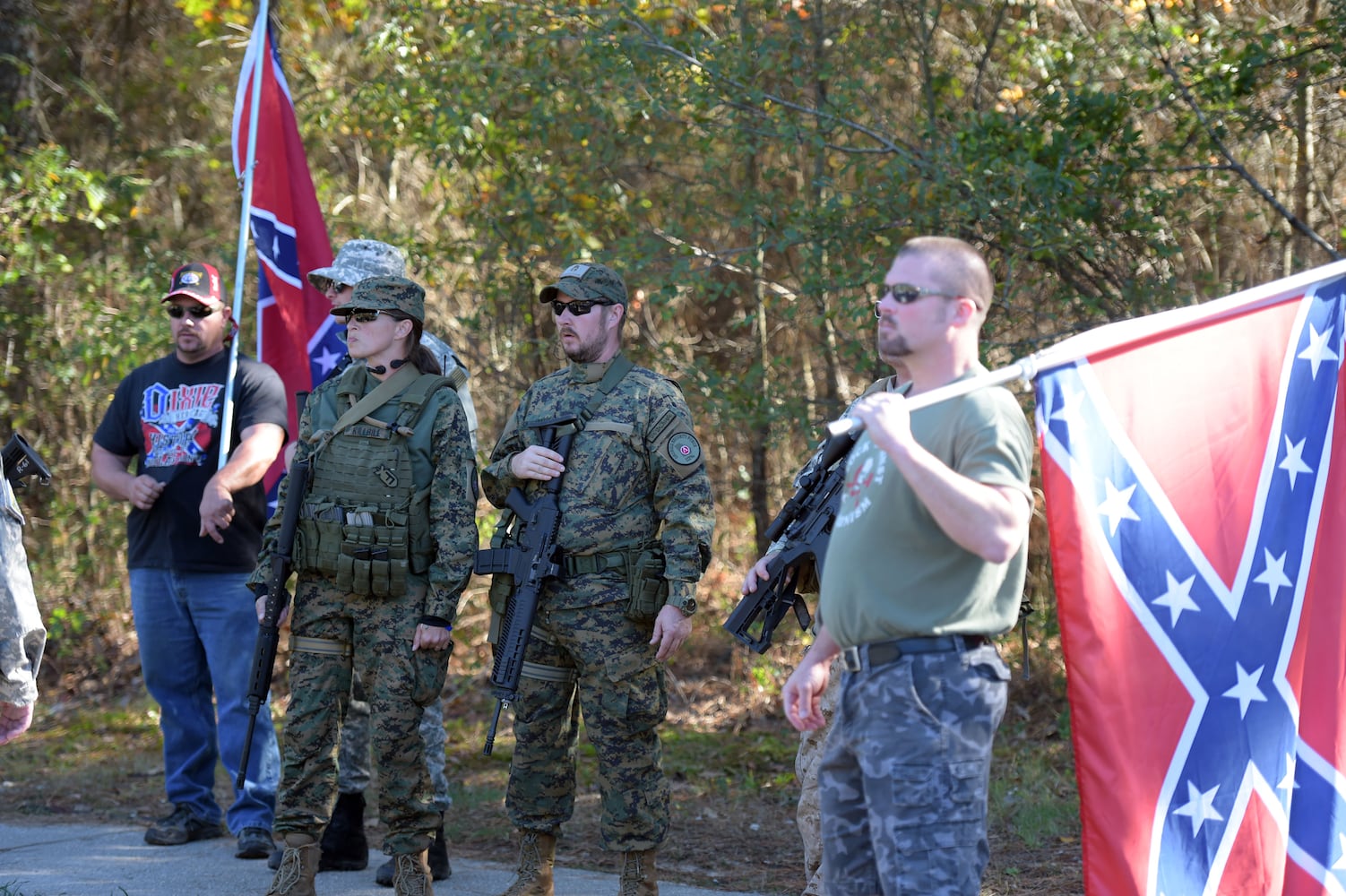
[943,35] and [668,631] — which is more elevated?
[943,35]

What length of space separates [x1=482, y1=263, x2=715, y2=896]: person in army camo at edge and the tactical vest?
0.31 m

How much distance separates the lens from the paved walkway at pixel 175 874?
5078mm

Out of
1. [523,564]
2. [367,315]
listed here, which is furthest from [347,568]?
[367,315]

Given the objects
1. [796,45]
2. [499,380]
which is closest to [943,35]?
[796,45]

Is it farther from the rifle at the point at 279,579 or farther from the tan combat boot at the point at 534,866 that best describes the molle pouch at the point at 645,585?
the rifle at the point at 279,579

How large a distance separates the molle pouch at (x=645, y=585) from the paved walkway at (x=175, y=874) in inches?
46.6

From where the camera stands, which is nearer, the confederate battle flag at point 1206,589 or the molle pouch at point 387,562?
the confederate battle flag at point 1206,589

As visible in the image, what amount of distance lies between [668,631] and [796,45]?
4.23m

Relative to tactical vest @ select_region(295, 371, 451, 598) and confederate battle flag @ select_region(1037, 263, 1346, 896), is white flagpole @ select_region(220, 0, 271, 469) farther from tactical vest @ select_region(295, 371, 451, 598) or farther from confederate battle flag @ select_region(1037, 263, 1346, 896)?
confederate battle flag @ select_region(1037, 263, 1346, 896)

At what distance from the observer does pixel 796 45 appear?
7.58m

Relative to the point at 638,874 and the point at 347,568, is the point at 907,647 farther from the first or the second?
the point at 347,568

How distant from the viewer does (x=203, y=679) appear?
595 cm

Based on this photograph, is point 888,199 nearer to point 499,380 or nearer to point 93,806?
point 499,380

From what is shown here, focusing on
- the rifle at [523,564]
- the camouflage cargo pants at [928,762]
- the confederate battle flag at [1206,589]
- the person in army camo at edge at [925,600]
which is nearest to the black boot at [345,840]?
the rifle at [523,564]
